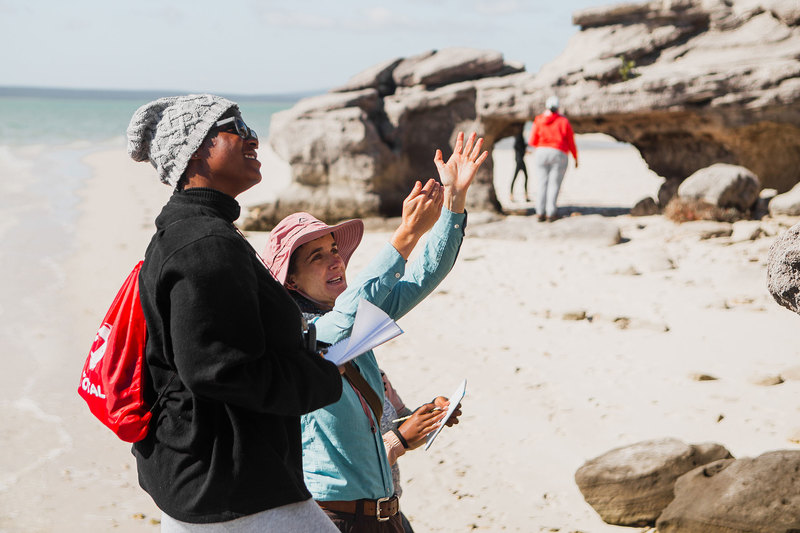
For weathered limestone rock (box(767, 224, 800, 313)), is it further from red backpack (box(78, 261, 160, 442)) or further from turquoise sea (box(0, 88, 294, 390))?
turquoise sea (box(0, 88, 294, 390))

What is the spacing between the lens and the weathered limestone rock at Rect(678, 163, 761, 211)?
11398 mm

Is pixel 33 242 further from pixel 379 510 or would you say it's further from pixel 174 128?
pixel 174 128

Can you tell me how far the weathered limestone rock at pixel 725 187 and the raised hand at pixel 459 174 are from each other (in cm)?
949

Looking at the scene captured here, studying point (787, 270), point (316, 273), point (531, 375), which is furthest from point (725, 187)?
point (316, 273)

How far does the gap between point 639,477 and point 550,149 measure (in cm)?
863

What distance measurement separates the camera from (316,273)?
8.70 feet

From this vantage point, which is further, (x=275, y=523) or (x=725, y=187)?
(x=725, y=187)

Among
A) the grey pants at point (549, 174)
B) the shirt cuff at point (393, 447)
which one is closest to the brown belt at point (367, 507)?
the shirt cuff at point (393, 447)

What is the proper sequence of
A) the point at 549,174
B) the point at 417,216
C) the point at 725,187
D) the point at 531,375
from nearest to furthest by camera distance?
the point at 417,216 → the point at 531,375 → the point at 725,187 → the point at 549,174

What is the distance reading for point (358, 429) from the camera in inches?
98.3

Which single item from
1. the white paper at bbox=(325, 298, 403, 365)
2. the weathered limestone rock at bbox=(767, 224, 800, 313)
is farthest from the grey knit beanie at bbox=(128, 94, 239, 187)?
the weathered limestone rock at bbox=(767, 224, 800, 313)

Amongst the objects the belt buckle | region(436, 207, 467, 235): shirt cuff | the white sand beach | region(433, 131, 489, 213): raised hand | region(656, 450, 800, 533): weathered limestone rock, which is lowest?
the white sand beach

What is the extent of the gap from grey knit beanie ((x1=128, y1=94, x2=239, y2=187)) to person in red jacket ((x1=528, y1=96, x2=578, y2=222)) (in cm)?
1056

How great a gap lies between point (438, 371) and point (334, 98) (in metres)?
8.04
